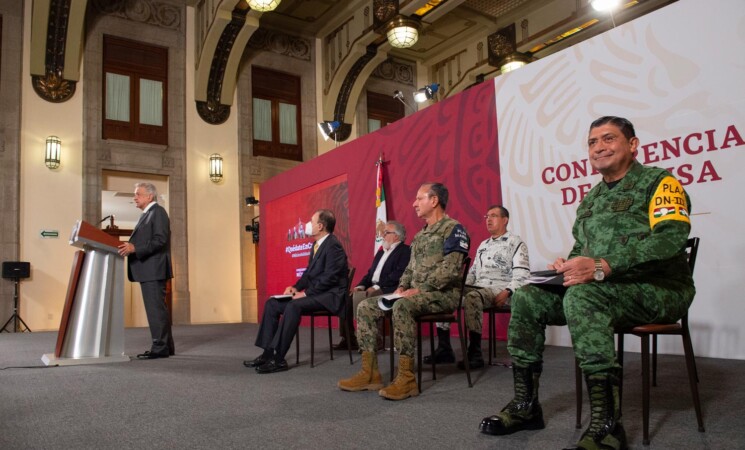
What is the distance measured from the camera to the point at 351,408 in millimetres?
2443

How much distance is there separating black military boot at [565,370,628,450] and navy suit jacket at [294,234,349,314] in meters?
2.28

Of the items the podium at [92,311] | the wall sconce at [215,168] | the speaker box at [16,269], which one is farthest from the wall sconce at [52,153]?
the podium at [92,311]

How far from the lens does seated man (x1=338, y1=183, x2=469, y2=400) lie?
273cm

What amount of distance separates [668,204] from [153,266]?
3773 millimetres

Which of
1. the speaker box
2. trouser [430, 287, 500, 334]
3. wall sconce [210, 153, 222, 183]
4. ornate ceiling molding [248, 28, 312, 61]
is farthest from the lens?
ornate ceiling molding [248, 28, 312, 61]

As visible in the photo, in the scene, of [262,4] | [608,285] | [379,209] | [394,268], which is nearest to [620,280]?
[608,285]

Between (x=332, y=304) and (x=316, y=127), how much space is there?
7989 mm

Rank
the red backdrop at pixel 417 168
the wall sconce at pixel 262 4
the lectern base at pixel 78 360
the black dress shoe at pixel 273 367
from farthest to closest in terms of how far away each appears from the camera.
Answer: the wall sconce at pixel 262 4 → the red backdrop at pixel 417 168 → the lectern base at pixel 78 360 → the black dress shoe at pixel 273 367

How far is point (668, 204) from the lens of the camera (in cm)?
180

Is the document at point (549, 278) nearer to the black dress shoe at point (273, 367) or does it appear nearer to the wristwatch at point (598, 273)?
the wristwatch at point (598, 273)

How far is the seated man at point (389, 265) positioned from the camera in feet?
14.8

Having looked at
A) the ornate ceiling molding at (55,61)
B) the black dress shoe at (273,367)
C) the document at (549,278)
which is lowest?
the black dress shoe at (273,367)

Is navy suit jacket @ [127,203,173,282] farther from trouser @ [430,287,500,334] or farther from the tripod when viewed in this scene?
the tripod

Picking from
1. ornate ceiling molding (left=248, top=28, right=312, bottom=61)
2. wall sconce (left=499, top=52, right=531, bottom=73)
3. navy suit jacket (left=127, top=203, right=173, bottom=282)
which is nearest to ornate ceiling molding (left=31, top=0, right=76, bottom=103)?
ornate ceiling molding (left=248, top=28, right=312, bottom=61)
